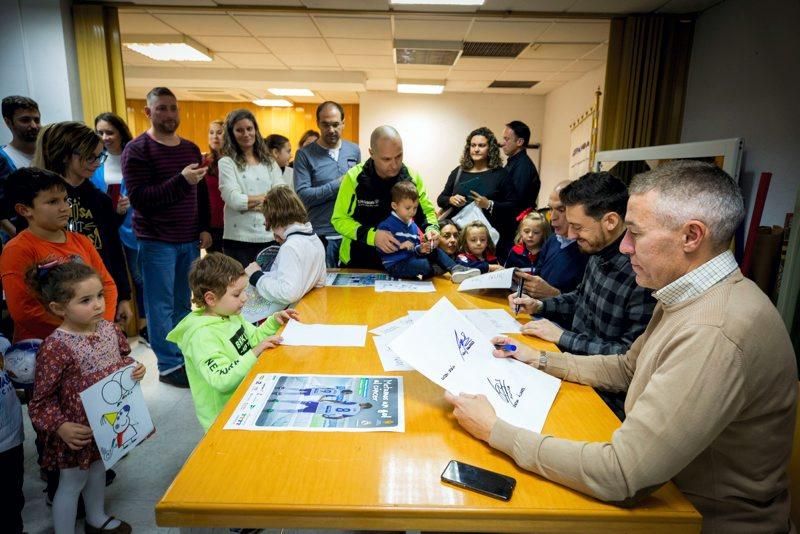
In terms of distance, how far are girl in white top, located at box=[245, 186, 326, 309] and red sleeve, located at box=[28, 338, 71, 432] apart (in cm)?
75

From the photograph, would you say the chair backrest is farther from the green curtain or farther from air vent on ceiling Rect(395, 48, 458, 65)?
air vent on ceiling Rect(395, 48, 458, 65)

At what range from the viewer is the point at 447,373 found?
113 cm

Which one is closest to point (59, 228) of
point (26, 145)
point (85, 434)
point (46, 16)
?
point (85, 434)

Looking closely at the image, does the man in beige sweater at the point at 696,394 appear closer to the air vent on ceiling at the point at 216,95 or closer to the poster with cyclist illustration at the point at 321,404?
the poster with cyclist illustration at the point at 321,404

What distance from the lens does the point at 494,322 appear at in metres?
1.75

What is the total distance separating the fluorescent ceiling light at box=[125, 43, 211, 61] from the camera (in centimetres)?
524

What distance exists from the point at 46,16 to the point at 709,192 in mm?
4559

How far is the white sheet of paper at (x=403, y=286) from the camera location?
7.22 ft

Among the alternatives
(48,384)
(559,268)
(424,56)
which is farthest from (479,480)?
(424,56)

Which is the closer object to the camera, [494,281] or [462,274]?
[494,281]

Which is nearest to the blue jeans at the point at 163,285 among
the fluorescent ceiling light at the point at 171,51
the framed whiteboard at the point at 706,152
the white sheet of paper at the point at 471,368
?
the white sheet of paper at the point at 471,368

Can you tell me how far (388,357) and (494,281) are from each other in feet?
2.60

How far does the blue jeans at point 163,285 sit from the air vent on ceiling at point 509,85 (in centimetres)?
568
